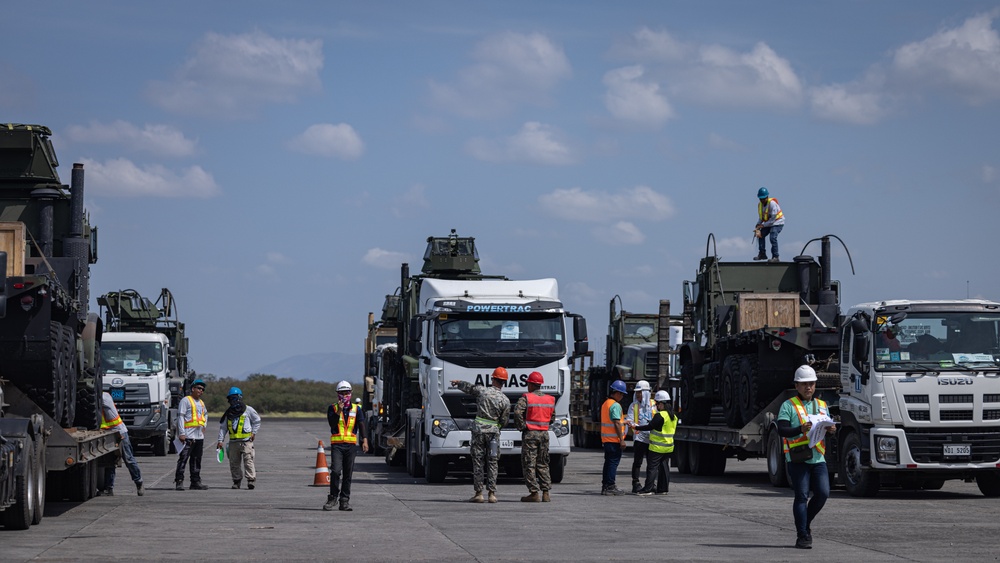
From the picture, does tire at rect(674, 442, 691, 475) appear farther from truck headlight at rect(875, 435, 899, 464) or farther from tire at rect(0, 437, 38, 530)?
tire at rect(0, 437, 38, 530)

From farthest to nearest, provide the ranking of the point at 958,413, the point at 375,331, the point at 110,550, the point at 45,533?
the point at 375,331 → the point at 958,413 → the point at 45,533 → the point at 110,550

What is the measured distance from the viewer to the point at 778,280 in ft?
92.1

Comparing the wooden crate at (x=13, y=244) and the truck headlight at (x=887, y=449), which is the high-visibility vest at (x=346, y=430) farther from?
the truck headlight at (x=887, y=449)

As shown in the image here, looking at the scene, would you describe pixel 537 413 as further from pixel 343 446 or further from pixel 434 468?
pixel 434 468

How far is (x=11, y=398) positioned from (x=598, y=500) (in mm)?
8412

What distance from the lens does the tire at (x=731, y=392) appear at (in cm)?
2531

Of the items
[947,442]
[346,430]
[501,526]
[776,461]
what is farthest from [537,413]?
[947,442]

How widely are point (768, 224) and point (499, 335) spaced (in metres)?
7.73

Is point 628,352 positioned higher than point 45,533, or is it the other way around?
point 628,352

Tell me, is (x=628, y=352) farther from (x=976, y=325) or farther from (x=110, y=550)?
(x=110, y=550)

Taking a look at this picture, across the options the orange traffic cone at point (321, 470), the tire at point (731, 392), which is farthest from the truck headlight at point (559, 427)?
the orange traffic cone at point (321, 470)

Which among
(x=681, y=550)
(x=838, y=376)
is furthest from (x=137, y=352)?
(x=681, y=550)

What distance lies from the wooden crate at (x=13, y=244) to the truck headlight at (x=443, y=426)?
8.16m

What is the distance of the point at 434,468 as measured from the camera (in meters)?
24.8
